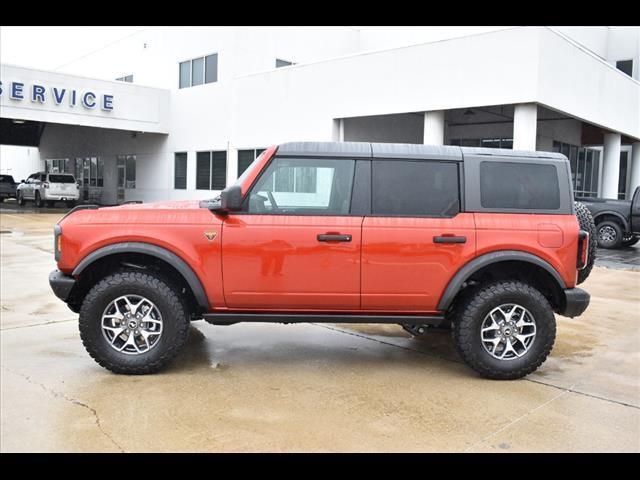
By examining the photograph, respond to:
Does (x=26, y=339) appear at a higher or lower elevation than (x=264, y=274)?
lower

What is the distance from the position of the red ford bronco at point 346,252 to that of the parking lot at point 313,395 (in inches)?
15.7

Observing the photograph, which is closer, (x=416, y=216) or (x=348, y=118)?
(x=416, y=216)

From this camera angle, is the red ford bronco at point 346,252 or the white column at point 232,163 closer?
the red ford bronco at point 346,252

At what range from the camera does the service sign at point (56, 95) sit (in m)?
24.4

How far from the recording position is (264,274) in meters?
4.75

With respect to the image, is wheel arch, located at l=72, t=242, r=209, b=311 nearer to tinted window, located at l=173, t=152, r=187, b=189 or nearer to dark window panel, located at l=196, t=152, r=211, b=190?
dark window panel, located at l=196, t=152, r=211, b=190

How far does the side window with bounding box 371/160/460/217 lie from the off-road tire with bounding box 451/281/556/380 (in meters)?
0.76

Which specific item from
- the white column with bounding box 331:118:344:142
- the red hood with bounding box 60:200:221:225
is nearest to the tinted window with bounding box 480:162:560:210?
the red hood with bounding box 60:200:221:225

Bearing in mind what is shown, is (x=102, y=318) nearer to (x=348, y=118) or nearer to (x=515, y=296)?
(x=515, y=296)

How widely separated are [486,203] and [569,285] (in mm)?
963

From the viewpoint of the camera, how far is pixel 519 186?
4.89m

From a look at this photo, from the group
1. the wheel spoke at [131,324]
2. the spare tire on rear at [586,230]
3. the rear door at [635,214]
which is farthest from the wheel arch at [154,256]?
the rear door at [635,214]

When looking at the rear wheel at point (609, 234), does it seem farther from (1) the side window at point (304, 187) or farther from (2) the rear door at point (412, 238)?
(1) the side window at point (304, 187)

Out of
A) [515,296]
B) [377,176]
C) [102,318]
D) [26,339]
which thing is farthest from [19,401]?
[515,296]
